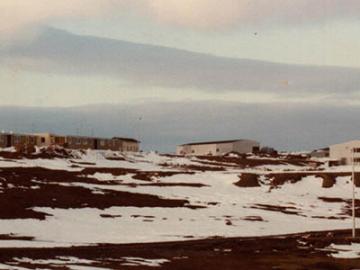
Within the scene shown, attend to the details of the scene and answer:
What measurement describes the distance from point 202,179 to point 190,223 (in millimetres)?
35629

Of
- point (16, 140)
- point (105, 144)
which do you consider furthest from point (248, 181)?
point (105, 144)

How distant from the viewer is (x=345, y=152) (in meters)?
141

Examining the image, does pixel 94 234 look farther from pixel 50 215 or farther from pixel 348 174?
pixel 348 174

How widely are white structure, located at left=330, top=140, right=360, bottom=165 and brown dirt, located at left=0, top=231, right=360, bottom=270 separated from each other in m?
90.6

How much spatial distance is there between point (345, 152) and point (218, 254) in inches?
4235

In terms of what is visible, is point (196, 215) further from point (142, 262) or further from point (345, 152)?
point (345, 152)

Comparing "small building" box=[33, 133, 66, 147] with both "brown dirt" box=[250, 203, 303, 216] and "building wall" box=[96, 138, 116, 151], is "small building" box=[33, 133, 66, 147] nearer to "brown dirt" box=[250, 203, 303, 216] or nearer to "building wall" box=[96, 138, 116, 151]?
"building wall" box=[96, 138, 116, 151]

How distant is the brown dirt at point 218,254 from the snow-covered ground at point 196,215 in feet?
11.1

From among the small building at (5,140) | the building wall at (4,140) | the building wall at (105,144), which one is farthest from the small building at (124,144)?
the building wall at (4,140)

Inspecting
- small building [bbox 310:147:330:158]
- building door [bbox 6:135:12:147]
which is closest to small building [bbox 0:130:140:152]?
building door [bbox 6:135:12:147]

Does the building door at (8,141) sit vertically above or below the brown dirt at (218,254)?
above

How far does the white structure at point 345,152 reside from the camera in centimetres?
13350

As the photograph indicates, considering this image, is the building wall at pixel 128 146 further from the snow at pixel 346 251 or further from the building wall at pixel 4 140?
the snow at pixel 346 251

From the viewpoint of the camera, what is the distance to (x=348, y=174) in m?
93.4
